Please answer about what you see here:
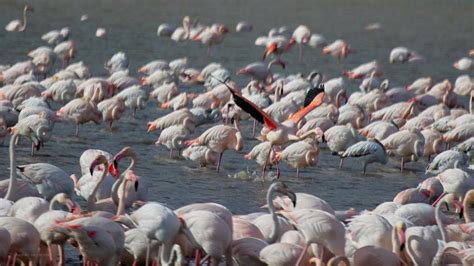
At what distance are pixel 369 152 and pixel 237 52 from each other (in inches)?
434

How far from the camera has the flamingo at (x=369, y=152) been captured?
1177cm

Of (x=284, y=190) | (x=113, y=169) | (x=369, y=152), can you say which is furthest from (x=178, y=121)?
(x=284, y=190)

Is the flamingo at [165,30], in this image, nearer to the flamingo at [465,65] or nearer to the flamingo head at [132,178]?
the flamingo at [465,65]

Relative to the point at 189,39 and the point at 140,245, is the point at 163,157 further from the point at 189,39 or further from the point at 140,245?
the point at 189,39

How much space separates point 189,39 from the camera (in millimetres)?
23719

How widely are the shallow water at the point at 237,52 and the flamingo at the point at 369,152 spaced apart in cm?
20

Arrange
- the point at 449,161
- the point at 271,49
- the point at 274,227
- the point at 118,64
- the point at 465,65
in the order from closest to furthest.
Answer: the point at 274,227 → the point at 449,161 → the point at 118,64 → the point at 271,49 → the point at 465,65

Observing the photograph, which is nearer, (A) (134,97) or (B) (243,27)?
(A) (134,97)

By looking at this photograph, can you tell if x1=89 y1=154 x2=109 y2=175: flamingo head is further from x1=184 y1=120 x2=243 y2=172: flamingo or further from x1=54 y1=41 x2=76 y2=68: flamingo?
x1=54 y1=41 x2=76 y2=68: flamingo

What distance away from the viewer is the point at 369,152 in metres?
11.8

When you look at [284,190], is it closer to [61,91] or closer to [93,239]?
[93,239]

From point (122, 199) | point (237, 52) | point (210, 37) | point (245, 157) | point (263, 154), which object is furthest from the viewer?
point (237, 52)

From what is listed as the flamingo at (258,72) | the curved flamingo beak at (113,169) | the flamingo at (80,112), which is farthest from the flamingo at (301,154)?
the flamingo at (258,72)

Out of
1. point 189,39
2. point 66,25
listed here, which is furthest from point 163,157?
point 66,25
